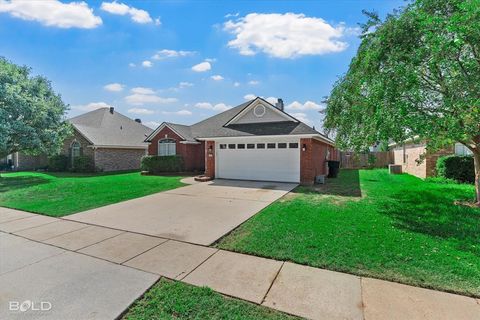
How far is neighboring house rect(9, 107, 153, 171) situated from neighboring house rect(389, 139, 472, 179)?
20.5 metres

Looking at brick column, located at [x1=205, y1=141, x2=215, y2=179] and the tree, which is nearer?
the tree

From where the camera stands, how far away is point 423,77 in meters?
7.02

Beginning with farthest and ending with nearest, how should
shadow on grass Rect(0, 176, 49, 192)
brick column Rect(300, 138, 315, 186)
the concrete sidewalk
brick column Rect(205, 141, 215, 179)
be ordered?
brick column Rect(205, 141, 215, 179) < brick column Rect(300, 138, 315, 186) < shadow on grass Rect(0, 176, 49, 192) < the concrete sidewalk

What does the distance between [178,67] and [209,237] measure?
447 inches

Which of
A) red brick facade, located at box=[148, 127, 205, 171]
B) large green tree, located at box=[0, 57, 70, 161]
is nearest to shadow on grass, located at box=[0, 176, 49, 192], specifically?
large green tree, located at box=[0, 57, 70, 161]

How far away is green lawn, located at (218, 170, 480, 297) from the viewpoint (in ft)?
11.9

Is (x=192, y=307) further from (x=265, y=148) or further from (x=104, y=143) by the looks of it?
(x=104, y=143)

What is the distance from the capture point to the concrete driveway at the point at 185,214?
5.54m

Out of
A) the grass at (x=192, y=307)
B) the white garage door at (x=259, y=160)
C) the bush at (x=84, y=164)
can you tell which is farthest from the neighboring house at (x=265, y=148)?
the bush at (x=84, y=164)

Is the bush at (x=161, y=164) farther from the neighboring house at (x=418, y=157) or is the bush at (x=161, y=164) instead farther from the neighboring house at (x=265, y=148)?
the neighboring house at (x=418, y=157)

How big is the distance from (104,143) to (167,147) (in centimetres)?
597

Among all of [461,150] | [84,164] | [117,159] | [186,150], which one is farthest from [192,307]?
[117,159]

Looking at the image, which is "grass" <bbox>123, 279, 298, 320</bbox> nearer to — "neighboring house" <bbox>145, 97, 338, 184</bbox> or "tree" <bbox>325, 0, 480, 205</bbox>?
"tree" <bbox>325, 0, 480, 205</bbox>

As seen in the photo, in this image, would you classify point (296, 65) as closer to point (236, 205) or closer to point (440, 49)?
point (440, 49)
